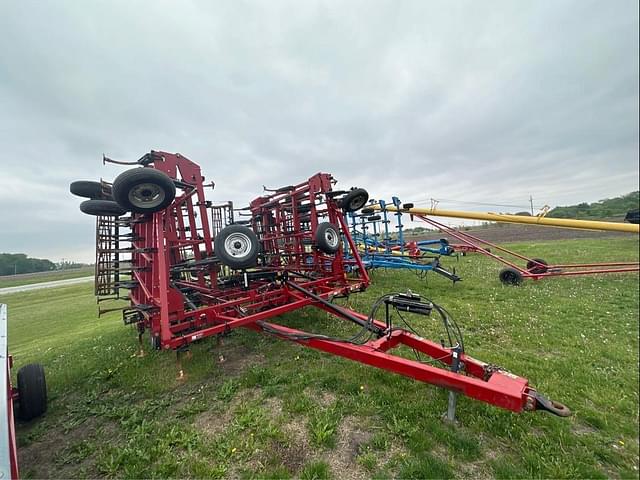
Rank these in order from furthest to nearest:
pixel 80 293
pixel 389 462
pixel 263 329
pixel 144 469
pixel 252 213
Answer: pixel 80 293
pixel 252 213
pixel 263 329
pixel 144 469
pixel 389 462

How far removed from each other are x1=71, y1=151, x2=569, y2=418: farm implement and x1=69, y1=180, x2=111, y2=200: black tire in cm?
2

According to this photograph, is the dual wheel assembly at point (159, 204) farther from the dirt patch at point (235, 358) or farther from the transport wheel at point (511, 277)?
the transport wheel at point (511, 277)

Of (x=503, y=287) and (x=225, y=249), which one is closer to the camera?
(x=225, y=249)

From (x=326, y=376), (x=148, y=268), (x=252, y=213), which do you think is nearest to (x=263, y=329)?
(x=326, y=376)

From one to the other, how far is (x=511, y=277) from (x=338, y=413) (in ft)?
22.1

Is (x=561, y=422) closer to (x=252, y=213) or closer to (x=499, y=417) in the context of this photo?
(x=499, y=417)

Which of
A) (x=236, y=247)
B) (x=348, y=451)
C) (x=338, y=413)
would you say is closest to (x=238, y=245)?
(x=236, y=247)

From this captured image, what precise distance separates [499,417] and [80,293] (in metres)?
17.5

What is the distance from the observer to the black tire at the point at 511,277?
703 centimetres

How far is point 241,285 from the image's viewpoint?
5.54 metres

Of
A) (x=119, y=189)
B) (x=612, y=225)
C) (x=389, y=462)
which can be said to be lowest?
(x=389, y=462)

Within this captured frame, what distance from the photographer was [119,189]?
322 centimetres

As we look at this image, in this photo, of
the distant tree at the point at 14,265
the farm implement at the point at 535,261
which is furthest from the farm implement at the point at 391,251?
the distant tree at the point at 14,265

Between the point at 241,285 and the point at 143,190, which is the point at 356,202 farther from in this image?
the point at 143,190
